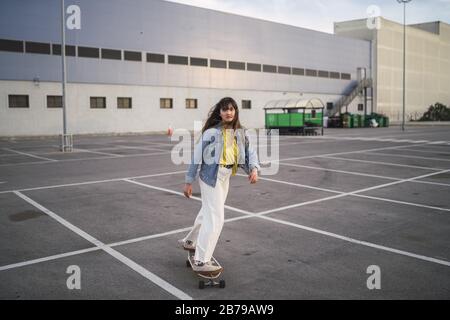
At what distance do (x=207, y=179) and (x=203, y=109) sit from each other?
35.7m

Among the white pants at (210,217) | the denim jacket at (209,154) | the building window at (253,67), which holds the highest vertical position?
the building window at (253,67)

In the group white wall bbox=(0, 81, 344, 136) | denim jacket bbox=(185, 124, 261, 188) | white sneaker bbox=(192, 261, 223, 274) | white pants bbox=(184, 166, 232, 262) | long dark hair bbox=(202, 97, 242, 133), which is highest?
white wall bbox=(0, 81, 344, 136)

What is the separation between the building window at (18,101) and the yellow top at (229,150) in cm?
2856

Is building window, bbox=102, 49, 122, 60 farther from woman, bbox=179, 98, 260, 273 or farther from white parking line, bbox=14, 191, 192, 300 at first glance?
woman, bbox=179, 98, 260, 273

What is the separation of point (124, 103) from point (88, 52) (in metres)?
4.76

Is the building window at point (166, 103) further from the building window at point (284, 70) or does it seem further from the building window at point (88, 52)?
the building window at point (284, 70)

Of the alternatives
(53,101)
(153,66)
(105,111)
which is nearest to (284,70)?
(153,66)

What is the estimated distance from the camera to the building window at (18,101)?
95.7 feet

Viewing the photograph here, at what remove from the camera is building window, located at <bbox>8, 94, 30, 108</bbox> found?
29180 mm

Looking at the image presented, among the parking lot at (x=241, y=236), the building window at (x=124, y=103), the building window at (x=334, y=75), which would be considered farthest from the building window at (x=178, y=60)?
the parking lot at (x=241, y=236)

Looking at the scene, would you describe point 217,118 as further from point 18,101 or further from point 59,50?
point 59,50

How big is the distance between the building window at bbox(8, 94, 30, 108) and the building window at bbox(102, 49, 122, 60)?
6.71m

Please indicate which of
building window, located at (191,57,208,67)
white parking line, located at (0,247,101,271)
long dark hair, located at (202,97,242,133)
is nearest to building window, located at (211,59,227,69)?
building window, located at (191,57,208,67)

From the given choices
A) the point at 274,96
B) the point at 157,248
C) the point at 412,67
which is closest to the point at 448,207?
the point at 157,248
